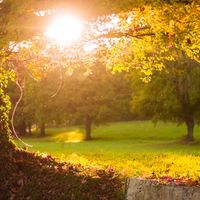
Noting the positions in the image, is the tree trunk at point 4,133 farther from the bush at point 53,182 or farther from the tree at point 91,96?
the tree at point 91,96

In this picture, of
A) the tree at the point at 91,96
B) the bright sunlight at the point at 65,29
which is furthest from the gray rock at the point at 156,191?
the tree at the point at 91,96

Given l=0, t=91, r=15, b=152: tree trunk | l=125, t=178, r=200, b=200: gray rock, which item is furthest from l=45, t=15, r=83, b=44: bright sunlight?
l=125, t=178, r=200, b=200: gray rock

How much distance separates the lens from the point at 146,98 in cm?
5228

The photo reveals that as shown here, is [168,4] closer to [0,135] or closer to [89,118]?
[0,135]

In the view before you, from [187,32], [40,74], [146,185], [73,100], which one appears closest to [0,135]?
[40,74]

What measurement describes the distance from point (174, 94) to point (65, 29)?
3498 cm

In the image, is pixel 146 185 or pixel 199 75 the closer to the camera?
pixel 146 185

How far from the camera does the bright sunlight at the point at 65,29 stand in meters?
14.0

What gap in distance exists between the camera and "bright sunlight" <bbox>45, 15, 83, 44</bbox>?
45.9ft

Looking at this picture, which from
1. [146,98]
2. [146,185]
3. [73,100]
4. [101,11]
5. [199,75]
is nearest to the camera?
[146,185]

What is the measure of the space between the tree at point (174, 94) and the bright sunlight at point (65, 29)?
90.1 feet

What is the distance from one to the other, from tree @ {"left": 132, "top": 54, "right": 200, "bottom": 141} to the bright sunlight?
90.1 ft

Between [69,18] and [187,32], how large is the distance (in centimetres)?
489

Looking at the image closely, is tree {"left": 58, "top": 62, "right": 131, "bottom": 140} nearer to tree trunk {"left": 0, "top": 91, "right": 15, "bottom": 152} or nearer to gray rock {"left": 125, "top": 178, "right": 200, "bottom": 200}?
tree trunk {"left": 0, "top": 91, "right": 15, "bottom": 152}
